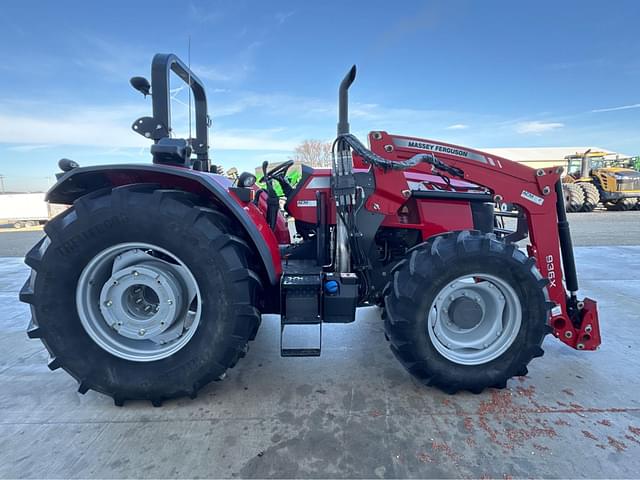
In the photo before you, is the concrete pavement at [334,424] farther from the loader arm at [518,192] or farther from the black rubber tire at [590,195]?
the black rubber tire at [590,195]

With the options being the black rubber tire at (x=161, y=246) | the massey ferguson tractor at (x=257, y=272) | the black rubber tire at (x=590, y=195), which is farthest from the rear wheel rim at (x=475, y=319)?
the black rubber tire at (x=590, y=195)

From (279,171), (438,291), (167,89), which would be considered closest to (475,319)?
(438,291)

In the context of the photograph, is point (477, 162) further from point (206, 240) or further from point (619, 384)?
point (206, 240)

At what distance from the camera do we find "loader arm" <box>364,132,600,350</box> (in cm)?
252

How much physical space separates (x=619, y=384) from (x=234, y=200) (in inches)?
109

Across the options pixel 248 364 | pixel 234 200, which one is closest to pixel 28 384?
pixel 248 364

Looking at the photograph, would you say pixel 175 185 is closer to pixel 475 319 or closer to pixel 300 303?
pixel 300 303

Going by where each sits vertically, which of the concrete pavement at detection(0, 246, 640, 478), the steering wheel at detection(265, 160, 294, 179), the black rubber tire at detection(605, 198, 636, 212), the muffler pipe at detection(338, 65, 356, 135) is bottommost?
the concrete pavement at detection(0, 246, 640, 478)

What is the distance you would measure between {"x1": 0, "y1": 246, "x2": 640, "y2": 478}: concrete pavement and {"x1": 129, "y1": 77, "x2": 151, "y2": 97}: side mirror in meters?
1.98

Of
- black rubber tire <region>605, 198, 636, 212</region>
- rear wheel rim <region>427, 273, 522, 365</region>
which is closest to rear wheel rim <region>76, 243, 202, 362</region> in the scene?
rear wheel rim <region>427, 273, 522, 365</region>

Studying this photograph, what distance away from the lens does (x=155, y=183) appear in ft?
7.22

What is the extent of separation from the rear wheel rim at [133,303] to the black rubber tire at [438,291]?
122 centimetres

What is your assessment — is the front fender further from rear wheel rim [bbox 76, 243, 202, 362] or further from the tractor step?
rear wheel rim [bbox 76, 243, 202, 362]

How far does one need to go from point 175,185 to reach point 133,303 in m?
0.79
